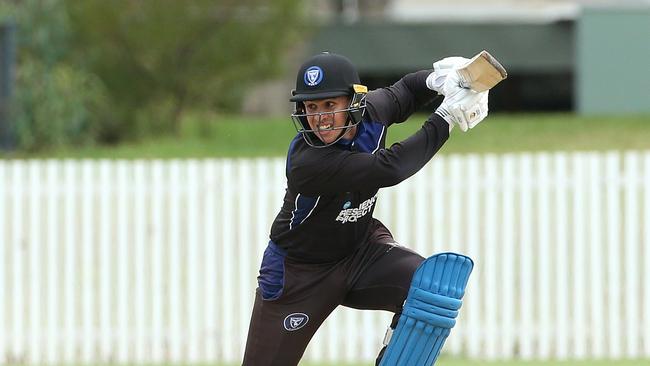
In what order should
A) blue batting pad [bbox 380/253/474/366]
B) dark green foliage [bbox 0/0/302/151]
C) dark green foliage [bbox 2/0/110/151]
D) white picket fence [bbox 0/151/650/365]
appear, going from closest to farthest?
blue batting pad [bbox 380/253/474/366] < white picket fence [bbox 0/151/650/365] < dark green foliage [bbox 2/0/110/151] < dark green foliage [bbox 0/0/302/151]

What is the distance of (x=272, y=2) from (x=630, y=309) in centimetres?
916

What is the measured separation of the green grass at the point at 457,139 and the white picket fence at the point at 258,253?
648cm

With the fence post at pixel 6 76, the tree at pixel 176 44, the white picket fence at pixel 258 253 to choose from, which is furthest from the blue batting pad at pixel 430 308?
the tree at pixel 176 44

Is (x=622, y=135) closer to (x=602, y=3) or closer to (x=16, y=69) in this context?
(x=16, y=69)

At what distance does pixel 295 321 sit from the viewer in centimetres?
571

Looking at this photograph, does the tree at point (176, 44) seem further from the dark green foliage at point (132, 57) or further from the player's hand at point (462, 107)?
the player's hand at point (462, 107)

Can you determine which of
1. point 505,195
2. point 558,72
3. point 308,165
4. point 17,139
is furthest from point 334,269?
point 558,72

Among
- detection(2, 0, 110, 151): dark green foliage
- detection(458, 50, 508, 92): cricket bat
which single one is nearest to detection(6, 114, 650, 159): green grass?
detection(2, 0, 110, 151): dark green foliage

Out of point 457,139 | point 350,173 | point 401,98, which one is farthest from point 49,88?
point 350,173

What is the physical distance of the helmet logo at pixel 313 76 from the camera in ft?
17.4

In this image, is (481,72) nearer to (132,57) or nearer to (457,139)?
(457,139)

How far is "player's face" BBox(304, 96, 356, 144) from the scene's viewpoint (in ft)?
17.5

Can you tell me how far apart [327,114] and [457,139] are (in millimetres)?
11886

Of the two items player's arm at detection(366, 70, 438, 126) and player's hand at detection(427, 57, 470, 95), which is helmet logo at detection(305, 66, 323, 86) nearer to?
player's arm at detection(366, 70, 438, 126)
